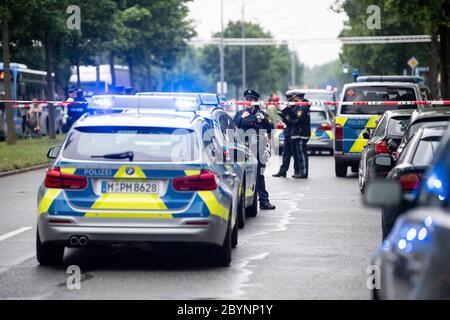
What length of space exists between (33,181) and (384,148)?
25.9ft

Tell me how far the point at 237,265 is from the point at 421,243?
19.7 feet

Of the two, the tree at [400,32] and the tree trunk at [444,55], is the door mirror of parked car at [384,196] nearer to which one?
the tree at [400,32]

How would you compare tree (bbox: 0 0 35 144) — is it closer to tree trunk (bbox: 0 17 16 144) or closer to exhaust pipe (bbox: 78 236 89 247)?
tree trunk (bbox: 0 17 16 144)

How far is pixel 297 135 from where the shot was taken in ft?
82.8

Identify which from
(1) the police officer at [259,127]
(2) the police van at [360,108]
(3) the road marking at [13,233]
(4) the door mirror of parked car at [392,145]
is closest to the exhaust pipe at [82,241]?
(3) the road marking at [13,233]

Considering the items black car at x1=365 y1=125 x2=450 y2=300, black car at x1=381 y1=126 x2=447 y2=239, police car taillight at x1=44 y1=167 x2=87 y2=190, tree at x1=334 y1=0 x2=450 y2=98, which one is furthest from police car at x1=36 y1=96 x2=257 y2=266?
tree at x1=334 y1=0 x2=450 y2=98

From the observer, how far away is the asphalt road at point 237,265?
9.62 metres

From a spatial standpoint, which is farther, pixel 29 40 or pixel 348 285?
pixel 29 40

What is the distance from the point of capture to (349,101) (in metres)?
25.0

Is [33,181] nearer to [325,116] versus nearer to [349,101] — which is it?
[349,101]

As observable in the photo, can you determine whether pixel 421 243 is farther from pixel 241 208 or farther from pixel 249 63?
pixel 249 63

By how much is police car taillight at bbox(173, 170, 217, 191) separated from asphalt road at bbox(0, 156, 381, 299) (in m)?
0.72

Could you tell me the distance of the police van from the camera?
24938 millimetres
